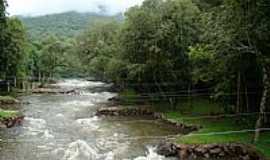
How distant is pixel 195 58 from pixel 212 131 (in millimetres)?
5356

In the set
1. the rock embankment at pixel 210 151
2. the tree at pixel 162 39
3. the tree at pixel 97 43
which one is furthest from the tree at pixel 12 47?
the rock embankment at pixel 210 151

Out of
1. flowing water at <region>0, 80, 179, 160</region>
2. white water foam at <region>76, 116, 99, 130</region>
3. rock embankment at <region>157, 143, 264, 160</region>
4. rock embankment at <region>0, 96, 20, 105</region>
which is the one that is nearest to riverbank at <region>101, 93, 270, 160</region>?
rock embankment at <region>157, 143, 264, 160</region>

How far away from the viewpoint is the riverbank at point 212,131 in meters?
28.7

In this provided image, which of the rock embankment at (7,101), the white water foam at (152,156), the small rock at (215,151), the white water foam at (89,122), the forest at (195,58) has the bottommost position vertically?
the white water foam at (152,156)

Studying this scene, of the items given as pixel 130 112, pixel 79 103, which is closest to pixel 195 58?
pixel 130 112

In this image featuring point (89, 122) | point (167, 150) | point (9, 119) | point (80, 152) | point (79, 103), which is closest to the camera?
point (80, 152)

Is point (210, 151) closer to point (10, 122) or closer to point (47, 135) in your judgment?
point (47, 135)

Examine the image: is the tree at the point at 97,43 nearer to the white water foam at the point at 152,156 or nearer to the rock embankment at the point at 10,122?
the rock embankment at the point at 10,122

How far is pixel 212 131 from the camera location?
33.7 meters

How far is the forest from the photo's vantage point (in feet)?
94.1

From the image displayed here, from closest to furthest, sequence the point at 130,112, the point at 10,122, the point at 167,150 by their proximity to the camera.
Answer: the point at 167,150 → the point at 10,122 → the point at 130,112

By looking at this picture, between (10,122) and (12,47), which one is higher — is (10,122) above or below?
below

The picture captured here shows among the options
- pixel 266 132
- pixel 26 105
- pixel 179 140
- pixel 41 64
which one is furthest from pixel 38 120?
pixel 41 64

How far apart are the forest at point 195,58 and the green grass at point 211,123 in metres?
0.07
